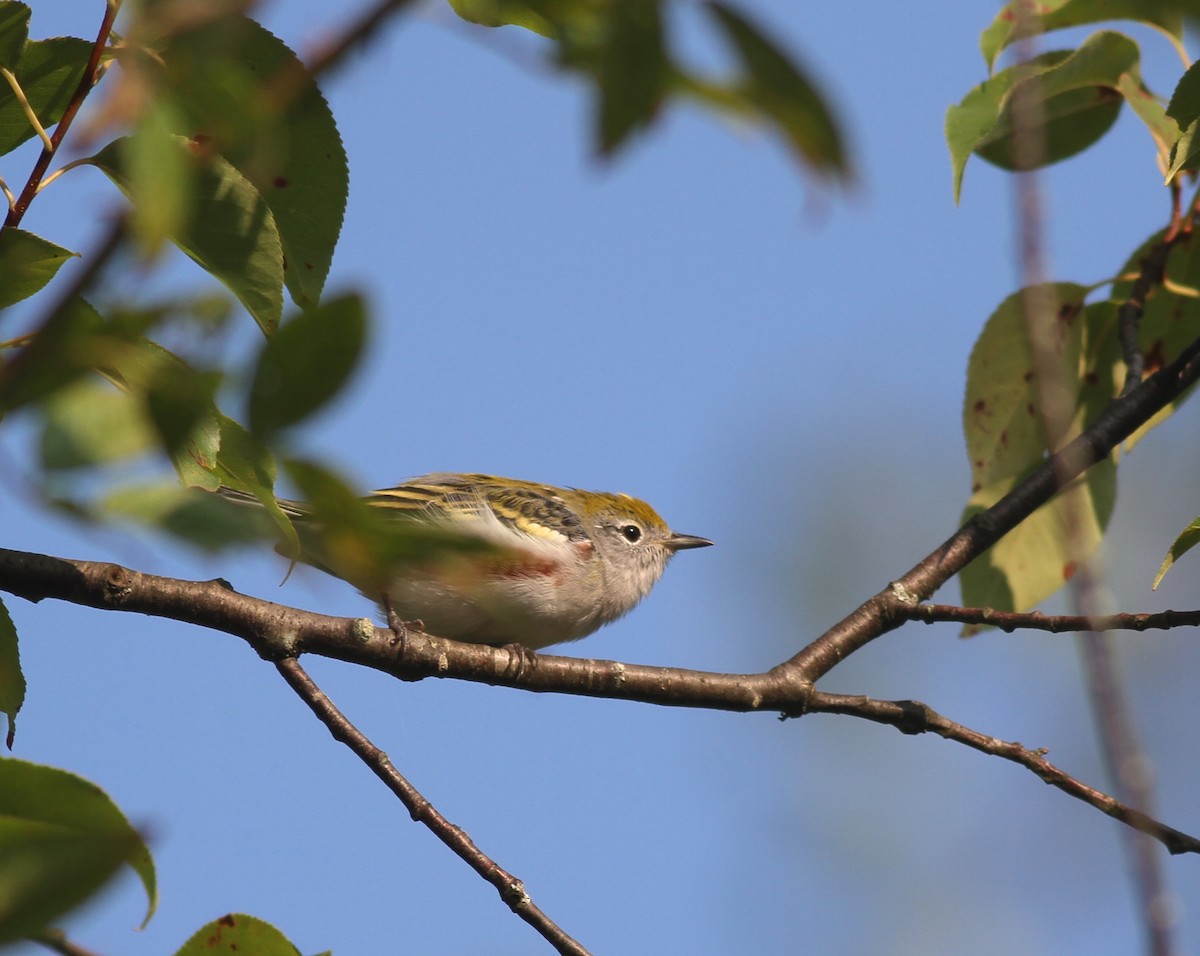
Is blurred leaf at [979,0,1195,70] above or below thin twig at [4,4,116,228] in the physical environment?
above

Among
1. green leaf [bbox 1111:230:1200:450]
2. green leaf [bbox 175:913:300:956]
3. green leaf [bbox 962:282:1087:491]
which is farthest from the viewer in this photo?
green leaf [bbox 962:282:1087:491]

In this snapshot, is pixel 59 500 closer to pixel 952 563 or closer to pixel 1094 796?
pixel 1094 796

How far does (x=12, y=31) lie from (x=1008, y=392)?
3428mm

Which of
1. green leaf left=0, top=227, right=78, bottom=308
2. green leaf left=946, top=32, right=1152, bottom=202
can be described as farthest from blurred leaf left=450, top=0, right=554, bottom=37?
green leaf left=946, top=32, right=1152, bottom=202

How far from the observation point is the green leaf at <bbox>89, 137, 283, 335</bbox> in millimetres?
2182

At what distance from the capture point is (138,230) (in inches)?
37.9

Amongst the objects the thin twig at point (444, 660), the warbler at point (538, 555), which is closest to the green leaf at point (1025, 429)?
the thin twig at point (444, 660)

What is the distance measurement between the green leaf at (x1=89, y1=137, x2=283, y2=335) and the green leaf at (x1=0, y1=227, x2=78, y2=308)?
174 millimetres

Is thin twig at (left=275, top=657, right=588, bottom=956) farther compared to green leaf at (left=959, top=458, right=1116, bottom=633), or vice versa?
green leaf at (left=959, top=458, right=1116, bottom=633)

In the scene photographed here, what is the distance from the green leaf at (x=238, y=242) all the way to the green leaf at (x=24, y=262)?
17cm

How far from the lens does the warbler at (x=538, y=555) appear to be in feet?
18.6

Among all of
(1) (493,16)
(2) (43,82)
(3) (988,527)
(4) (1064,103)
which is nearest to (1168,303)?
(4) (1064,103)

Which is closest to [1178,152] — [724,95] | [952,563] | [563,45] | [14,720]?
[952,563]

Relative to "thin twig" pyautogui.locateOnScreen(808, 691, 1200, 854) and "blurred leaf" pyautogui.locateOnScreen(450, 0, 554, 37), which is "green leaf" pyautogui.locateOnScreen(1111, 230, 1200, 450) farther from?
"blurred leaf" pyautogui.locateOnScreen(450, 0, 554, 37)
